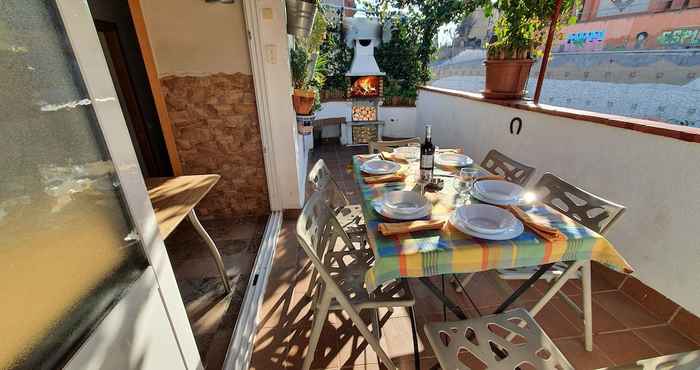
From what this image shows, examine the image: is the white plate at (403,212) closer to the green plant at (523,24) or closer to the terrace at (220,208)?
the terrace at (220,208)

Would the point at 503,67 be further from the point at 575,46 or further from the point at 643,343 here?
the point at 575,46

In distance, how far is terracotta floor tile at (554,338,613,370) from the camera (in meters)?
1.31

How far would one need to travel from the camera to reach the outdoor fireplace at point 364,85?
492 centimetres

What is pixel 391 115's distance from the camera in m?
5.25

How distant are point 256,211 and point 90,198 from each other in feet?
6.83

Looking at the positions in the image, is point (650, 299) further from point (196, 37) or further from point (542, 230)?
point (196, 37)

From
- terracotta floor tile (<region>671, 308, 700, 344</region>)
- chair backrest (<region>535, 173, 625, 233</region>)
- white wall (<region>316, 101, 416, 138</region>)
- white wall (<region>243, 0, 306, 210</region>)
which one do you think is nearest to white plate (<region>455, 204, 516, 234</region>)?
chair backrest (<region>535, 173, 625, 233</region>)

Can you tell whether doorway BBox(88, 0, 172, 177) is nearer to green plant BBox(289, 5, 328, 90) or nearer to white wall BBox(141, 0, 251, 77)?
white wall BBox(141, 0, 251, 77)

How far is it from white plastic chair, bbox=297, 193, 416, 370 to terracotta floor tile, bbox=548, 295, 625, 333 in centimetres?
108

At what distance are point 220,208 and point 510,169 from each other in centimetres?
241

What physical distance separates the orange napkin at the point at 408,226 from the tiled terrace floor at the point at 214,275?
1090 mm

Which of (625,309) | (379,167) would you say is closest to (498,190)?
(379,167)

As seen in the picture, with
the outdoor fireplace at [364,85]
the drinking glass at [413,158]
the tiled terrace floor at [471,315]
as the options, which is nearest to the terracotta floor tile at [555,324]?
the tiled terrace floor at [471,315]

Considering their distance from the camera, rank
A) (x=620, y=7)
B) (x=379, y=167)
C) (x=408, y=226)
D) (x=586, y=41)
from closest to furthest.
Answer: (x=408, y=226) → (x=379, y=167) → (x=620, y=7) → (x=586, y=41)
